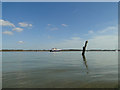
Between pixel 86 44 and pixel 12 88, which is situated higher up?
pixel 86 44

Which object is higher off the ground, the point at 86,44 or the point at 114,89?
the point at 86,44

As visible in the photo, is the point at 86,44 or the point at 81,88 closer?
the point at 81,88

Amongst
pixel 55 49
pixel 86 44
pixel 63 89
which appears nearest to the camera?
pixel 63 89

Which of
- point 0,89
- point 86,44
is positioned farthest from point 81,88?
point 86,44

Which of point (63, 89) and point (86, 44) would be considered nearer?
point (63, 89)

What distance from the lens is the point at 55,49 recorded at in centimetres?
9944

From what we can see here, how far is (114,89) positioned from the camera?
19.1 ft

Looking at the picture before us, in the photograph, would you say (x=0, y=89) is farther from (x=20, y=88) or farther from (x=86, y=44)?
(x=86, y=44)

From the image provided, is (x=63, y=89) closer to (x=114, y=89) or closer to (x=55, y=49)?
(x=114, y=89)

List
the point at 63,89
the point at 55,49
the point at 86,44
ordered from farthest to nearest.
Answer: the point at 55,49 < the point at 86,44 < the point at 63,89

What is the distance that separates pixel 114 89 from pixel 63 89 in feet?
8.99

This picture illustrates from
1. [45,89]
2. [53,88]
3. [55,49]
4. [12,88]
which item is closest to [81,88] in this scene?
[53,88]

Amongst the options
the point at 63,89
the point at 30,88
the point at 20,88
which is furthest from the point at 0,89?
the point at 63,89

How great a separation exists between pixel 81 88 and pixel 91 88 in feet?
1.80
